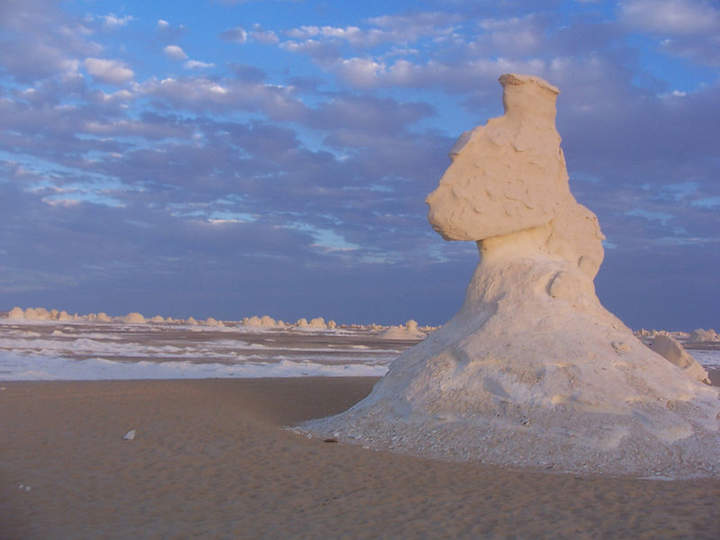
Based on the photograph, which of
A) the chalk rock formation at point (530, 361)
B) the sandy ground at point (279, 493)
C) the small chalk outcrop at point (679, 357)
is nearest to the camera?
the sandy ground at point (279, 493)

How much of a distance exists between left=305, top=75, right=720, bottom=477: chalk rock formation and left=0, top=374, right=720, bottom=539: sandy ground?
1.87 ft

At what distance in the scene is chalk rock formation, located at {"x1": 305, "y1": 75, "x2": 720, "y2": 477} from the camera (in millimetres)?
8391

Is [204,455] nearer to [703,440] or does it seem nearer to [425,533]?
[425,533]

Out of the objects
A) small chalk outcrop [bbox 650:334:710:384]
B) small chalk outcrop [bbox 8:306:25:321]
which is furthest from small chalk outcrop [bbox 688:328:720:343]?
small chalk outcrop [bbox 8:306:25:321]

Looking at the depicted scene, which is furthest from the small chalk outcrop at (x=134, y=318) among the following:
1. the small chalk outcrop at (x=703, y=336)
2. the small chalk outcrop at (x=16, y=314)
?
the small chalk outcrop at (x=703, y=336)

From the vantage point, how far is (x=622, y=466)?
313 inches

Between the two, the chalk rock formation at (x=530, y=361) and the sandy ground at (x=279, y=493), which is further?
the chalk rock formation at (x=530, y=361)

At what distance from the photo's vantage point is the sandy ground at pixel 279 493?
6043 mm

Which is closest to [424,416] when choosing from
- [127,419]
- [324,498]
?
[324,498]

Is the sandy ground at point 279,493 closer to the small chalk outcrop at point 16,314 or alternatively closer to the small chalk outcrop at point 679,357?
the small chalk outcrop at point 679,357

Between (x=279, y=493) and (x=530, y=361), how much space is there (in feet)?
13.5

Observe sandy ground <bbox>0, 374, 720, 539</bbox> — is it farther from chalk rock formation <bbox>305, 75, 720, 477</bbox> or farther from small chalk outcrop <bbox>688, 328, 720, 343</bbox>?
small chalk outcrop <bbox>688, 328, 720, 343</bbox>

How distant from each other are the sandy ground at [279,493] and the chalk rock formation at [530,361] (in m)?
0.57

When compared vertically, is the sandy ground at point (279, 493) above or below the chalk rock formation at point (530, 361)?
below
